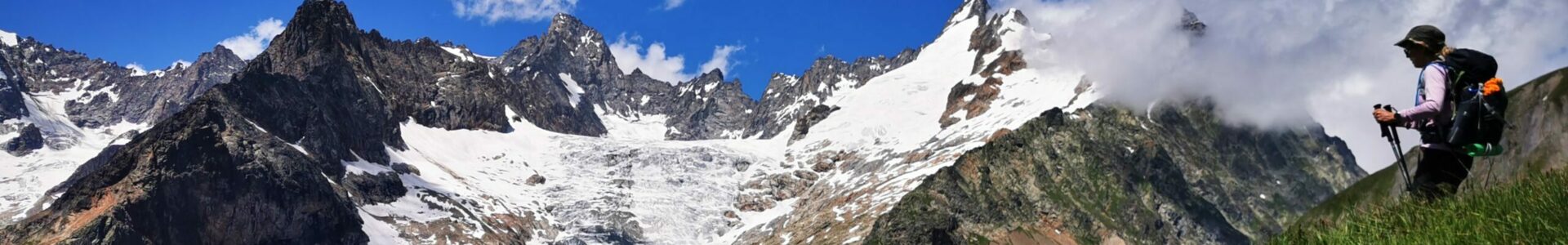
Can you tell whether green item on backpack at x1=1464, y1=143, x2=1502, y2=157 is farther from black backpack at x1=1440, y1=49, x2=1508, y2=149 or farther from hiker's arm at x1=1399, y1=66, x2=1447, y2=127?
hiker's arm at x1=1399, y1=66, x2=1447, y2=127

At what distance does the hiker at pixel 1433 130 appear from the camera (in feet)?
41.9

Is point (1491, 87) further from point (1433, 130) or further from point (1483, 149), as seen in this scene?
point (1433, 130)

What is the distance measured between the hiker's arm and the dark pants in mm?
389

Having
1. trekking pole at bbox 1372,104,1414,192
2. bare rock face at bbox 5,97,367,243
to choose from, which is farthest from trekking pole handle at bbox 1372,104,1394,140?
bare rock face at bbox 5,97,367,243

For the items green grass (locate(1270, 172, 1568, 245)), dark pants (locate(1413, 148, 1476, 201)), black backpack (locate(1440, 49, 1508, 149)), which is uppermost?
black backpack (locate(1440, 49, 1508, 149))

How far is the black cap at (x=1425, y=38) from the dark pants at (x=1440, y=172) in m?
1.20

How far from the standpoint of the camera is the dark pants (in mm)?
12719

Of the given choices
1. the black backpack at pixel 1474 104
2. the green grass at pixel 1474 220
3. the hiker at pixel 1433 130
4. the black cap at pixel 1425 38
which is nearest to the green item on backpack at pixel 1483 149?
the black backpack at pixel 1474 104

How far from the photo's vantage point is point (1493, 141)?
493 inches

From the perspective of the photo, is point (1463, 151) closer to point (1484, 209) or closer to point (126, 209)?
point (1484, 209)

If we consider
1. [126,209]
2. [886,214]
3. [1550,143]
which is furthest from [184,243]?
[1550,143]

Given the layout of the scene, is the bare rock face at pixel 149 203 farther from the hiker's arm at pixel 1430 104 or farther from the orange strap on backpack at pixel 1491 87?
the orange strap on backpack at pixel 1491 87

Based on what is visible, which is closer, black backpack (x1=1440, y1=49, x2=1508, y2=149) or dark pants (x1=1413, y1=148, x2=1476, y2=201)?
black backpack (x1=1440, y1=49, x2=1508, y2=149)

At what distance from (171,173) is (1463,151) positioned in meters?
202
